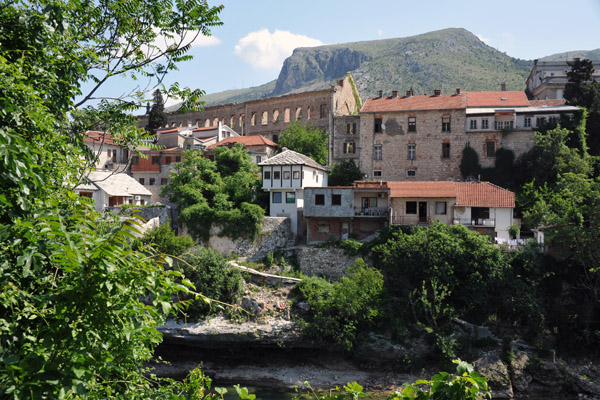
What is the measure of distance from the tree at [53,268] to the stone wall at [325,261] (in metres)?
24.1

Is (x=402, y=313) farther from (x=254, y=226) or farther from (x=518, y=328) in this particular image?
(x=254, y=226)

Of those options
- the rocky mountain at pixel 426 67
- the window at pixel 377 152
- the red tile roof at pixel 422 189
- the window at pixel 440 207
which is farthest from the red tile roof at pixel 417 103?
the rocky mountain at pixel 426 67

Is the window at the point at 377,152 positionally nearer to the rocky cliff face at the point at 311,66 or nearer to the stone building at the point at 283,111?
the stone building at the point at 283,111

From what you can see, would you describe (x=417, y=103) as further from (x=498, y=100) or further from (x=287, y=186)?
(x=287, y=186)

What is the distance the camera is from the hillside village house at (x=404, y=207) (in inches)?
1174

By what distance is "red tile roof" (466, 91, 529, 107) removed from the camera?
39.2 meters

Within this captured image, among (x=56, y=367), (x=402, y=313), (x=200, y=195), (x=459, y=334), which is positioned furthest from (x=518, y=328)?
(x=56, y=367)

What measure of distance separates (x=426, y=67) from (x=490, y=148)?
81918 millimetres

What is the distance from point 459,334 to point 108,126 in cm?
2151

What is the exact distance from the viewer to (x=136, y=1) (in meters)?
7.75

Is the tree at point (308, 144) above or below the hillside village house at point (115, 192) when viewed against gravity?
above

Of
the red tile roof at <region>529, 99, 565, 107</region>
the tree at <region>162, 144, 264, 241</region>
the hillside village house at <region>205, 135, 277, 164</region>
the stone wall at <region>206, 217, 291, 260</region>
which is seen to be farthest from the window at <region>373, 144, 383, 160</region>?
the stone wall at <region>206, 217, 291, 260</region>

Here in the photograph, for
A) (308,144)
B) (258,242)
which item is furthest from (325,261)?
(308,144)

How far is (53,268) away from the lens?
16.1 ft
